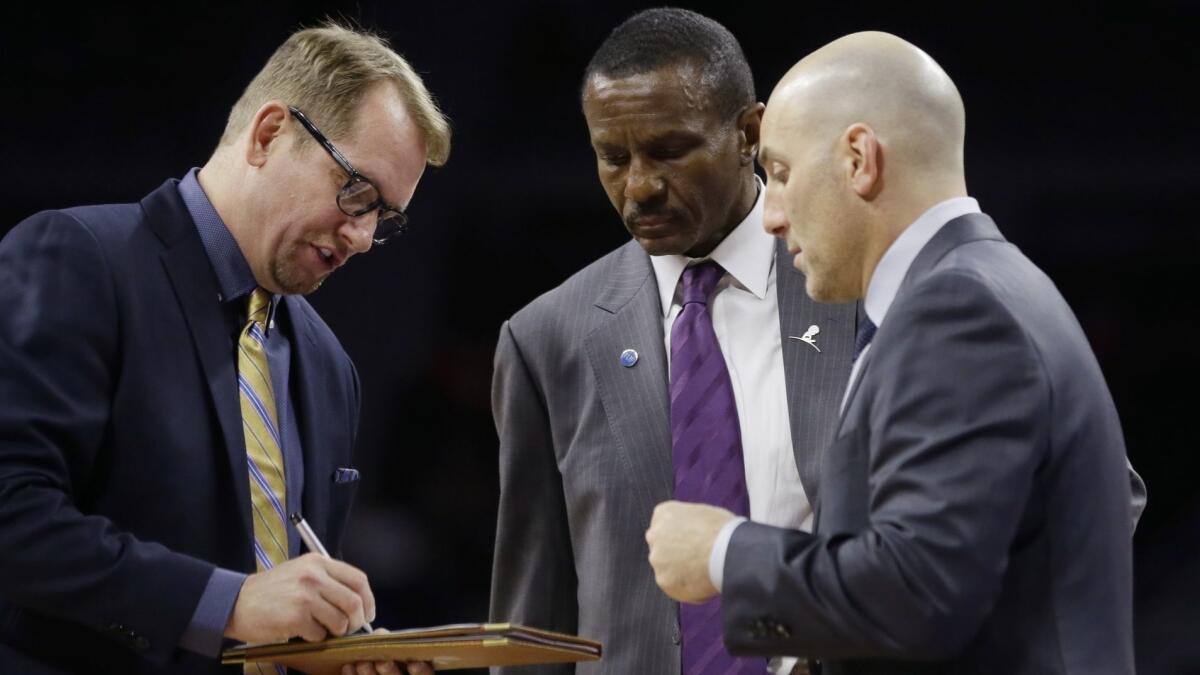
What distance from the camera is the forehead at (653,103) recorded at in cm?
244

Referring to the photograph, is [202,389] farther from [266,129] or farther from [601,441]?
[601,441]

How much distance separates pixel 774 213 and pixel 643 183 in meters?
0.49

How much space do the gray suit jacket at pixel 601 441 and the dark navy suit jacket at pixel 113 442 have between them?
475 mm

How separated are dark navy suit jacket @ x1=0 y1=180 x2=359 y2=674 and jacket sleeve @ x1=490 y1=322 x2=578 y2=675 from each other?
1.51 feet

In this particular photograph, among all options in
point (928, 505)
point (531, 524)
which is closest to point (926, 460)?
point (928, 505)

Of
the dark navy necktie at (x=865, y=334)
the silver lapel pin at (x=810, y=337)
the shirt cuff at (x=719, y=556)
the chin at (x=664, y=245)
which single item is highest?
the chin at (x=664, y=245)

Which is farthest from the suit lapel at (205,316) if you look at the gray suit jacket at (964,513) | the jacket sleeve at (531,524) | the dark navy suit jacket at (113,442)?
the gray suit jacket at (964,513)

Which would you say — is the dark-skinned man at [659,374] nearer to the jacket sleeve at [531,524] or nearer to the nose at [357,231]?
the jacket sleeve at [531,524]

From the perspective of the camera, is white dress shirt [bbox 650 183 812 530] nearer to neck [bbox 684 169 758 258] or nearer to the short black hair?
neck [bbox 684 169 758 258]

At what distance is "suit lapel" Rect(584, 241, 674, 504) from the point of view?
7.89 ft

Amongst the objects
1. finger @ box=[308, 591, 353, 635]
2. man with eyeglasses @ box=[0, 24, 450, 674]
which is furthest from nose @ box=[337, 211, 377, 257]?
finger @ box=[308, 591, 353, 635]

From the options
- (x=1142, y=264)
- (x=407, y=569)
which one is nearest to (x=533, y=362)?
(x=407, y=569)

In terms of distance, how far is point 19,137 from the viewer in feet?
14.3

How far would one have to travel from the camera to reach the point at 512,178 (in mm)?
4746
